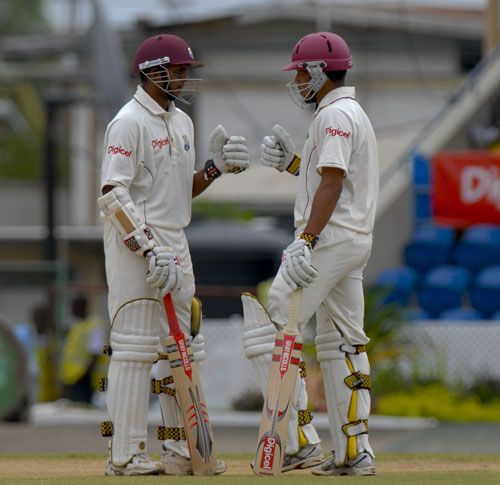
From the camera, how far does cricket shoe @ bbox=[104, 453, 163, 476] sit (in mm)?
8898

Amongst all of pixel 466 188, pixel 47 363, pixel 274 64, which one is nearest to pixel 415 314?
pixel 466 188

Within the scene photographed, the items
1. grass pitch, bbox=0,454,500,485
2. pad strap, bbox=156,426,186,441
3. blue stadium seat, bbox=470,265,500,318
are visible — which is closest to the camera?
grass pitch, bbox=0,454,500,485

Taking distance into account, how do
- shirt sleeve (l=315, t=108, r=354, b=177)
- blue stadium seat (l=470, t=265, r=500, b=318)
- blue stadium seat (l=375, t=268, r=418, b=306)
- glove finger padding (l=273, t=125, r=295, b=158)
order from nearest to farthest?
shirt sleeve (l=315, t=108, r=354, b=177) < glove finger padding (l=273, t=125, r=295, b=158) < blue stadium seat (l=470, t=265, r=500, b=318) < blue stadium seat (l=375, t=268, r=418, b=306)

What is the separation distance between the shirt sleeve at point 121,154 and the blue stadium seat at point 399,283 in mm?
9759

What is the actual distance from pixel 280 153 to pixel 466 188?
10.6 meters

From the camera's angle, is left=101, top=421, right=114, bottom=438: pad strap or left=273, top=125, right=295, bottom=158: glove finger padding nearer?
left=101, top=421, right=114, bottom=438: pad strap

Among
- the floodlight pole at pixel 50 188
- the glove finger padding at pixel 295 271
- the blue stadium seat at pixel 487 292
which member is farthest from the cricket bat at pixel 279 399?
the floodlight pole at pixel 50 188

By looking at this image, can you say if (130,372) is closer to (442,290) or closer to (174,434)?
(174,434)

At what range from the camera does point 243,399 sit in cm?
1805

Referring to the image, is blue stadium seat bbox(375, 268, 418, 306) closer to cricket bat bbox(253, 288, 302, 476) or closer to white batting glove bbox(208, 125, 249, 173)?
white batting glove bbox(208, 125, 249, 173)

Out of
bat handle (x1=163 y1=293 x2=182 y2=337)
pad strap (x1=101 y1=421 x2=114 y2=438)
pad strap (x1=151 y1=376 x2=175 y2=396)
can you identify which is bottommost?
pad strap (x1=101 y1=421 x2=114 y2=438)

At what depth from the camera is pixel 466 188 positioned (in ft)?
64.6

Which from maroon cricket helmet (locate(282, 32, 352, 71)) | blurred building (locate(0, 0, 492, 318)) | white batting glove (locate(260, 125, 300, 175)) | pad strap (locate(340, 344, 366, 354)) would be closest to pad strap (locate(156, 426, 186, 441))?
pad strap (locate(340, 344, 366, 354))

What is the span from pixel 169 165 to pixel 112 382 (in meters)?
1.20
